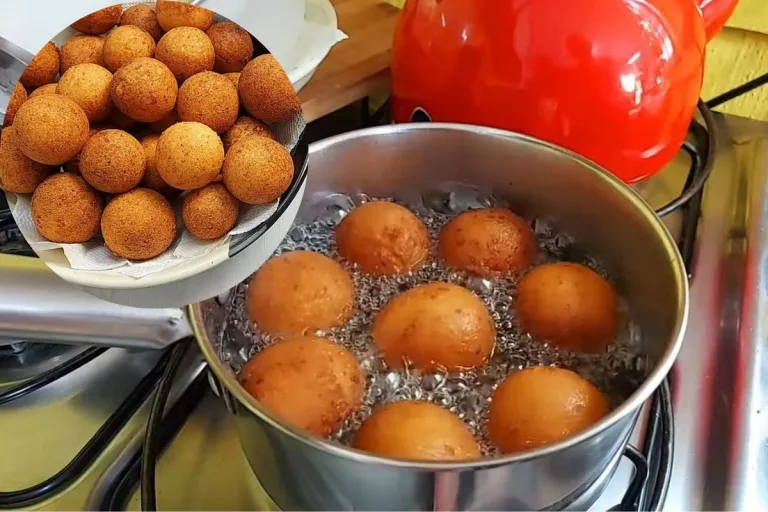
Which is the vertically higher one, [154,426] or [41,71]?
[41,71]

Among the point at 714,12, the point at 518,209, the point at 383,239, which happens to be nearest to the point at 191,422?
the point at 383,239

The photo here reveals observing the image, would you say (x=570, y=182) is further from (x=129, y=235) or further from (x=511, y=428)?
(x=129, y=235)

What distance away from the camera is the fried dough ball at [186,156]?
0.74 feet

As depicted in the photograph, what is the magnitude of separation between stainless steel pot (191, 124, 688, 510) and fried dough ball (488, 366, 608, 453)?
0.02 meters

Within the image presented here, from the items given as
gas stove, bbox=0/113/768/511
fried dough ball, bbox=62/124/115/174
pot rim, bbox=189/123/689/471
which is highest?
fried dough ball, bbox=62/124/115/174

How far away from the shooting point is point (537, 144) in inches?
20.0

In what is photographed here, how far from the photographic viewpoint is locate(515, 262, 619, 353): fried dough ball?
0.47 meters

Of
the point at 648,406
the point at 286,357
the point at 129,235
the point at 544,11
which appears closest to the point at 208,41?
the point at 129,235

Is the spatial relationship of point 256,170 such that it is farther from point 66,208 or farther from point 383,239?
point 383,239

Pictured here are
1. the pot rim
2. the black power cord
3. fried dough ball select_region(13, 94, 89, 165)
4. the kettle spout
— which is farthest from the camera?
the kettle spout

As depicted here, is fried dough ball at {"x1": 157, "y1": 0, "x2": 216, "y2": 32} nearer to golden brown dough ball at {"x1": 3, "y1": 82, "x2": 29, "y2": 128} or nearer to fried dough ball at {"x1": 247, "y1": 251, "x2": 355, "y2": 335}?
golden brown dough ball at {"x1": 3, "y1": 82, "x2": 29, "y2": 128}

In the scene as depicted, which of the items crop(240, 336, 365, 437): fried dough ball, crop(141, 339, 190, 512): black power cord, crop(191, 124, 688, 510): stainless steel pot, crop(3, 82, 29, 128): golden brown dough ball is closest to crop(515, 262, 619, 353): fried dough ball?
crop(191, 124, 688, 510): stainless steel pot

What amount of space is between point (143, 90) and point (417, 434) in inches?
9.0

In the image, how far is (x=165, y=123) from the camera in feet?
0.82
